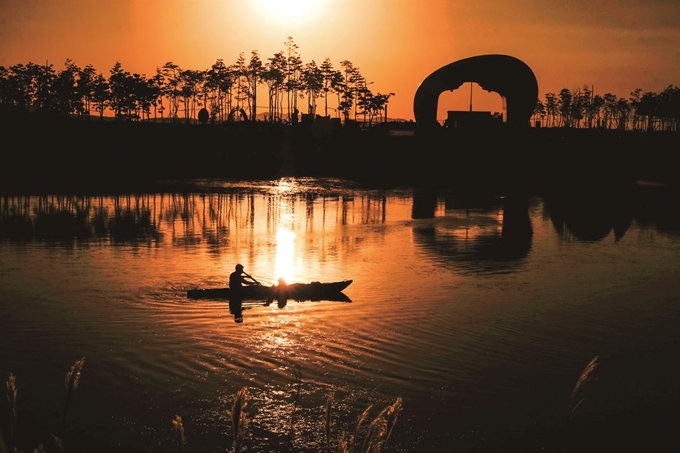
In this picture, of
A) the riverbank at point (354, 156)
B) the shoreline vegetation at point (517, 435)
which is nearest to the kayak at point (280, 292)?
the shoreline vegetation at point (517, 435)

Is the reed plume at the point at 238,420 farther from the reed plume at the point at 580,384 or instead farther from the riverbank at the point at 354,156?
the riverbank at the point at 354,156

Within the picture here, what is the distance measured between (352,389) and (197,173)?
8026cm

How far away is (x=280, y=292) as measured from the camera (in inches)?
1141

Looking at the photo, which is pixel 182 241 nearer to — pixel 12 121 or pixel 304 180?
pixel 304 180

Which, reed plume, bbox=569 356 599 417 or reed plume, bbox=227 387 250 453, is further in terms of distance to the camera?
reed plume, bbox=569 356 599 417

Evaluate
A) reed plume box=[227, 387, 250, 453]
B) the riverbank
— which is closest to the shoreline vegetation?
reed plume box=[227, 387, 250, 453]

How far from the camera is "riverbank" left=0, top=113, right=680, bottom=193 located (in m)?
92.9

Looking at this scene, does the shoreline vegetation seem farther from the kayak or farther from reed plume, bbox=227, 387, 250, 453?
the kayak

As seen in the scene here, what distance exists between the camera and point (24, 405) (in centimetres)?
1797

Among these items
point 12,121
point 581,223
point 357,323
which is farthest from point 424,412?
point 12,121

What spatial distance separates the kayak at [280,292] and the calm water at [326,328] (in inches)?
15.0

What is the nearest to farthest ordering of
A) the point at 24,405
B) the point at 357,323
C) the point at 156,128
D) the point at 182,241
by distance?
the point at 24,405 < the point at 357,323 < the point at 182,241 < the point at 156,128

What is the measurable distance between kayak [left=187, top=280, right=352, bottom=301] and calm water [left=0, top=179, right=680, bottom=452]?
38 cm

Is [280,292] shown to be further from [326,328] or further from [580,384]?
[580,384]
